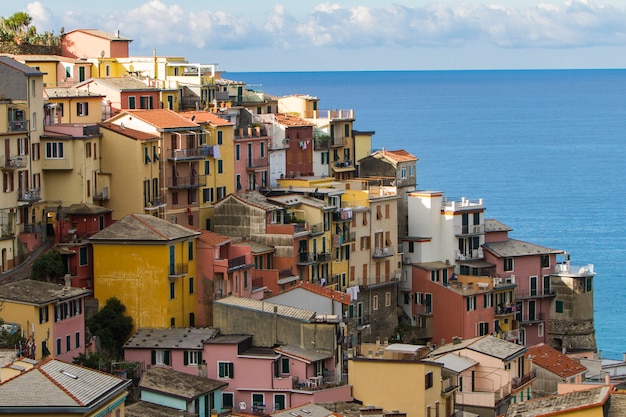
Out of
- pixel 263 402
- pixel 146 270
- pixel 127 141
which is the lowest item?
pixel 263 402

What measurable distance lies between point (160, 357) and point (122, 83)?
19.5 m

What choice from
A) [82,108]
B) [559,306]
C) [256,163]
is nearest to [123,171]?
[82,108]

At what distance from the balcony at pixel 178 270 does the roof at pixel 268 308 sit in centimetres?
170

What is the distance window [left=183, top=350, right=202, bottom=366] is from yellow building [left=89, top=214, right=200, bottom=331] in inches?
128

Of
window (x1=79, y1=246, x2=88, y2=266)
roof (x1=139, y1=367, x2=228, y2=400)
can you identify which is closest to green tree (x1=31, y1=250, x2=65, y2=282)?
window (x1=79, y1=246, x2=88, y2=266)

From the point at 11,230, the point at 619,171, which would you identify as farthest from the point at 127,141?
the point at 619,171

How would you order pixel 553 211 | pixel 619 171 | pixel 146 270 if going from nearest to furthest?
pixel 146 270 < pixel 553 211 < pixel 619 171

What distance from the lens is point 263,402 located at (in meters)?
60.9

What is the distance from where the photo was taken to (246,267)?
2721 inches

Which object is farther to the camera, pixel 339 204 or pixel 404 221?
pixel 404 221

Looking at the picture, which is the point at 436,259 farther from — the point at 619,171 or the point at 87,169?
the point at 619,171

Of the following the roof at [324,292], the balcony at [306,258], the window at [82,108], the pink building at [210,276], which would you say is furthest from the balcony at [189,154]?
the roof at [324,292]

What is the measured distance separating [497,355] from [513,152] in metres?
132

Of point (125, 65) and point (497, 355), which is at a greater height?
point (125, 65)
